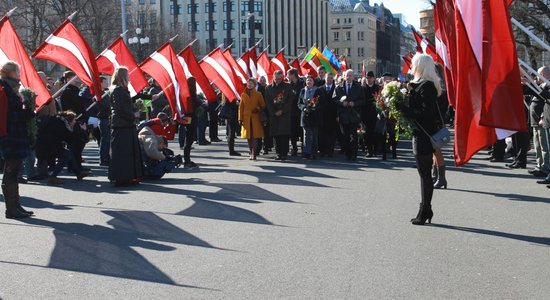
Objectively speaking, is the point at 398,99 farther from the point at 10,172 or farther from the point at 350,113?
the point at 350,113

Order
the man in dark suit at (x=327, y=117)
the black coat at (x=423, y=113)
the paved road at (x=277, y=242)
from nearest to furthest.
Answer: the paved road at (x=277, y=242) < the black coat at (x=423, y=113) < the man in dark suit at (x=327, y=117)

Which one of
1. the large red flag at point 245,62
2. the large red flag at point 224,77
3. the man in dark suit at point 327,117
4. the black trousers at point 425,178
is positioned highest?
the large red flag at point 245,62

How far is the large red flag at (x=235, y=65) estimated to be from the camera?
2019cm

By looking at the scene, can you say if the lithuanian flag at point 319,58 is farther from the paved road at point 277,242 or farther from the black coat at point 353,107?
the paved road at point 277,242

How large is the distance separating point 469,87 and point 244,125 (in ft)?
35.1

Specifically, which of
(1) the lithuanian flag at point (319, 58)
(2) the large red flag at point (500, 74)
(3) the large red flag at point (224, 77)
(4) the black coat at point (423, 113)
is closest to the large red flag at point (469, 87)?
(2) the large red flag at point (500, 74)

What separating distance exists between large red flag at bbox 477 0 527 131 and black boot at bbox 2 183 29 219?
19.8ft

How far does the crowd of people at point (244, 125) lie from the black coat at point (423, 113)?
1 cm

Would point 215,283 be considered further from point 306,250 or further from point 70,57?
point 70,57

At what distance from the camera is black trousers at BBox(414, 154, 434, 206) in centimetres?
914

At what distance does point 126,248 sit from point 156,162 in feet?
20.4

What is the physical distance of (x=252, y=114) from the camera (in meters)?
17.8

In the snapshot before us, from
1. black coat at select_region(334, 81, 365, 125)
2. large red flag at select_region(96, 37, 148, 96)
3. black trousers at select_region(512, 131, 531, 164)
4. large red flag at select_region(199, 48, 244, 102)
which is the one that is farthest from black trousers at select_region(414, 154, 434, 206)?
large red flag at select_region(199, 48, 244, 102)

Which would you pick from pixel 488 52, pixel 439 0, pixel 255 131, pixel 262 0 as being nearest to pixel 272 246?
pixel 488 52
